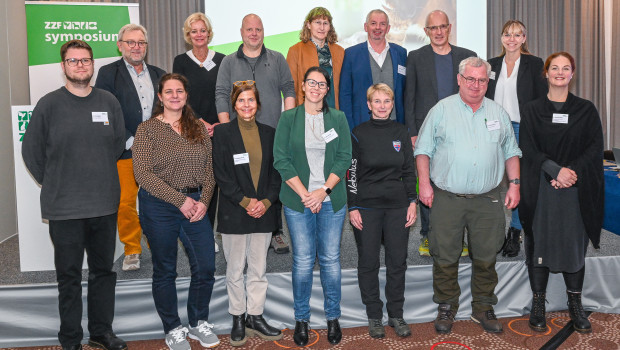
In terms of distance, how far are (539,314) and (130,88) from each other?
120 inches

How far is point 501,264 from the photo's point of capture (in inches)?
129

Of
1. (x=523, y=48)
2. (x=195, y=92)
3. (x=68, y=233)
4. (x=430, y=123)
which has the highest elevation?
(x=523, y=48)

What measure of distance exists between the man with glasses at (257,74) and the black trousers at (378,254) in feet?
2.21

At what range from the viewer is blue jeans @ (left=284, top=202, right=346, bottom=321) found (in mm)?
2682

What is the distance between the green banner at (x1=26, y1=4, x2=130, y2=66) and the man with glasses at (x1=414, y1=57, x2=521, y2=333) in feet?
9.88

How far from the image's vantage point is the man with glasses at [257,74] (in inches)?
126

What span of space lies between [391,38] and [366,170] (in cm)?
414

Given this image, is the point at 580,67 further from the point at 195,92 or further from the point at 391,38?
the point at 195,92

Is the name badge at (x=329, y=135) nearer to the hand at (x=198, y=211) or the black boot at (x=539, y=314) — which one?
the hand at (x=198, y=211)

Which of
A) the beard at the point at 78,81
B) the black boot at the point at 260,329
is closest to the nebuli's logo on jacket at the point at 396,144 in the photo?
the black boot at the point at 260,329

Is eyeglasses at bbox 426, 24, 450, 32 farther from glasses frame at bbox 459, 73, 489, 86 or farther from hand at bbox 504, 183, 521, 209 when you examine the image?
hand at bbox 504, 183, 521, 209

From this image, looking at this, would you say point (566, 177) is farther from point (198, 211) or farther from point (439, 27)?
point (198, 211)

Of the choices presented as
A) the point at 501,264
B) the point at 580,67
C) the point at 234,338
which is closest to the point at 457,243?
the point at 501,264

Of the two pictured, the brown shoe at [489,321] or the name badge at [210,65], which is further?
the name badge at [210,65]
